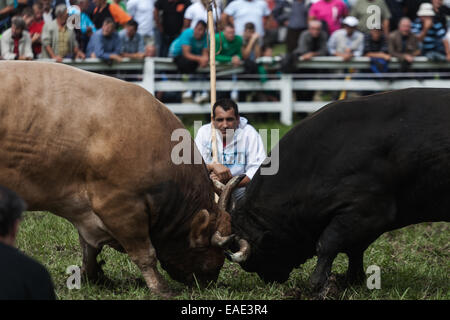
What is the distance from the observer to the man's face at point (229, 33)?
14180 mm

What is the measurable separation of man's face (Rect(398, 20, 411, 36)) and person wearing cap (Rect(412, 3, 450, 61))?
1.40ft

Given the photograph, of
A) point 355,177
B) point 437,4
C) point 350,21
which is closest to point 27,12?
point 350,21

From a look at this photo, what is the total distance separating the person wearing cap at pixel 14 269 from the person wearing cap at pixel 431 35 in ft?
42.4

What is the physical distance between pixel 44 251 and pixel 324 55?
30.8 feet

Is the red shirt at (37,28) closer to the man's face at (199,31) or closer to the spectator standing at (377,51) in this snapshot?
the man's face at (199,31)

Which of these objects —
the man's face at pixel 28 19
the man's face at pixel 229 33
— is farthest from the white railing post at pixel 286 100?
the man's face at pixel 28 19

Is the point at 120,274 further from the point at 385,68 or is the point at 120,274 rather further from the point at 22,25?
the point at 385,68

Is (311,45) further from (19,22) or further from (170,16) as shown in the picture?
(19,22)

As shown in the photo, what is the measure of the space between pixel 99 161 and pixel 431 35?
37.5 ft

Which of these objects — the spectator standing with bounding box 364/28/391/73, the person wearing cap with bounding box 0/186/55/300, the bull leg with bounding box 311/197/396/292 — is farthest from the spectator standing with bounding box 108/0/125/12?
the person wearing cap with bounding box 0/186/55/300

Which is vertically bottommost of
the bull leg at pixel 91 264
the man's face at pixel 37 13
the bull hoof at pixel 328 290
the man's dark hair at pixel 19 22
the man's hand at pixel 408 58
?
the bull hoof at pixel 328 290

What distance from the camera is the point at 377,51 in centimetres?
1520
